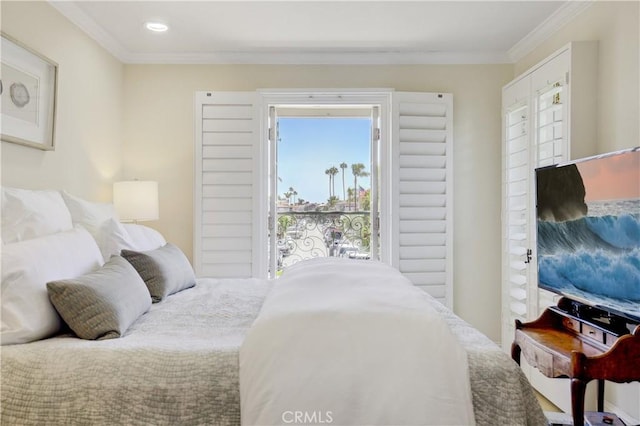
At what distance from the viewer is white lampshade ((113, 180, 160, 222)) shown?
9.73ft

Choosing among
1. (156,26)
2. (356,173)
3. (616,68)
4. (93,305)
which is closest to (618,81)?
(616,68)

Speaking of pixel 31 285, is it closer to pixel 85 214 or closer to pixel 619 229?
pixel 85 214

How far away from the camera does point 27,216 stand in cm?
178

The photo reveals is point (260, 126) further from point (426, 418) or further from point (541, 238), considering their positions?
point (426, 418)

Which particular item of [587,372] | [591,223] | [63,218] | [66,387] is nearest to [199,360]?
[66,387]

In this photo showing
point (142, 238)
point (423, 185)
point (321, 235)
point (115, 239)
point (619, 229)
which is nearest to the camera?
point (619, 229)

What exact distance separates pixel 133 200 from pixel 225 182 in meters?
0.75

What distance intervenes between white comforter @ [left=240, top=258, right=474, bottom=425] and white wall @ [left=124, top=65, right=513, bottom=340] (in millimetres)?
2380

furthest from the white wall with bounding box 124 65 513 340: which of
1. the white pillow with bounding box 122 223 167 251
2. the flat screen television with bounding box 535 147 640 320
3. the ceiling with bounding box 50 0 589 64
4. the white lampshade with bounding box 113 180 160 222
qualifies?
the flat screen television with bounding box 535 147 640 320

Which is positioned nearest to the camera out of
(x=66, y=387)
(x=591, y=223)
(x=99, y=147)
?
(x=66, y=387)

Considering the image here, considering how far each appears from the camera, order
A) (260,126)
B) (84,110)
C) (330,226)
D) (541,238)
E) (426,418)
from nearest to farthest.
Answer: (426,418) → (541,238) → (84,110) → (260,126) → (330,226)

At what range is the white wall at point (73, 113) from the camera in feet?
7.27

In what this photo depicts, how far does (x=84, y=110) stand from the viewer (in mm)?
2850

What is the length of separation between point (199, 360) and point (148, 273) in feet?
3.14
